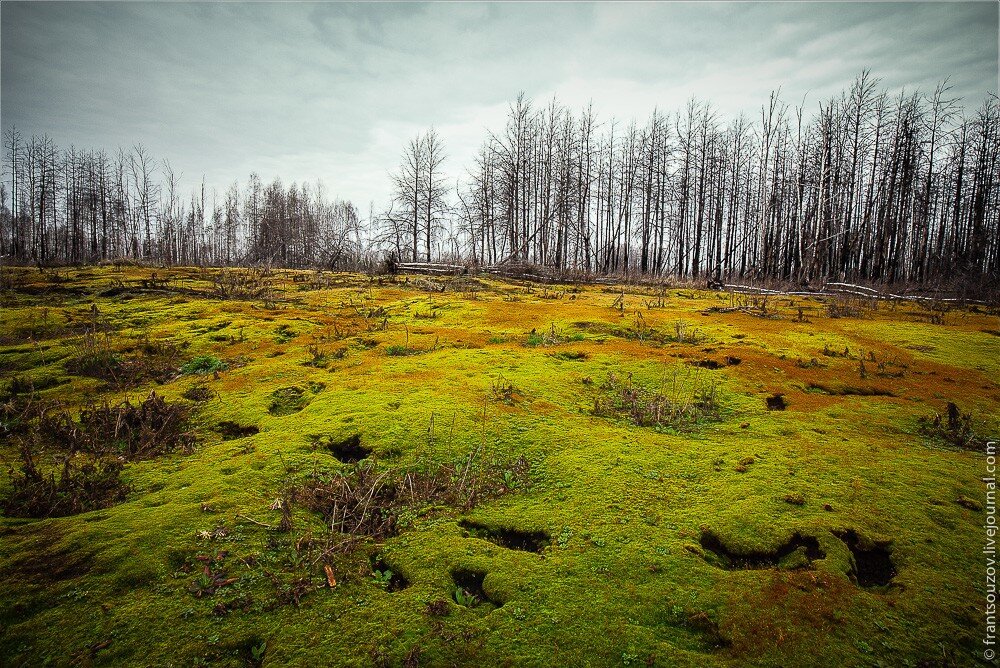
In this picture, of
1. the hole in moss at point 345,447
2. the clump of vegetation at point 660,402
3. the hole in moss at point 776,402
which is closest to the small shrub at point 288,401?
the hole in moss at point 345,447

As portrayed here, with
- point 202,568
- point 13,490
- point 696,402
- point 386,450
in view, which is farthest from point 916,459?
point 13,490

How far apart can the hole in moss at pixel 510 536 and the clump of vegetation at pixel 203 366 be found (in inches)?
177

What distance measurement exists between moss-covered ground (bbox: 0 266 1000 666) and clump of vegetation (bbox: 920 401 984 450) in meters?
0.13

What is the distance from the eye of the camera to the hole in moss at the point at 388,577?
2223mm

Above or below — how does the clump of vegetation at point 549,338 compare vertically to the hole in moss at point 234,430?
above

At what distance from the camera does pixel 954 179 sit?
29359 millimetres

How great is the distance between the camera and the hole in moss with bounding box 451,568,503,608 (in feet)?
6.99

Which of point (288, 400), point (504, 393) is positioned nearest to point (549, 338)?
point (504, 393)

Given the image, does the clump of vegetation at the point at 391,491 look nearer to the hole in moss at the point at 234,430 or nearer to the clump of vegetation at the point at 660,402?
the hole in moss at the point at 234,430

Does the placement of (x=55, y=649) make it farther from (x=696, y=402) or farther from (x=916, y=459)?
(x=916, y=459)

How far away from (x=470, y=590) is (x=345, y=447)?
1.83m

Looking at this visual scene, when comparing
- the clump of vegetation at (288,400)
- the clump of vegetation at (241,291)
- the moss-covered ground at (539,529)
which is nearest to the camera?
the moss-covered ground at (539,529)

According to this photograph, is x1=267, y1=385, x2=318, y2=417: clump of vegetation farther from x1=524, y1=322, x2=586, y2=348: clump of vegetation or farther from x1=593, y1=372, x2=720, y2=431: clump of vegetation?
x1=524, y1=322, x2=586, y2=348: clump of vegetation

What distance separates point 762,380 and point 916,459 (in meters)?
1.92
